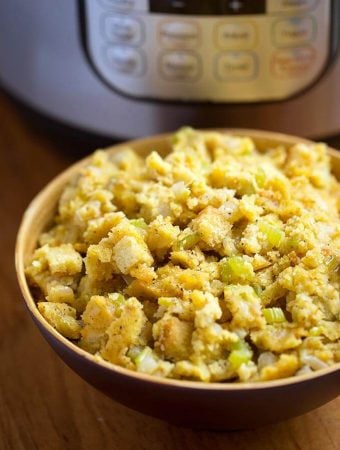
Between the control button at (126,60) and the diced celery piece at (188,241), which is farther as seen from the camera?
the control button at (126,60)

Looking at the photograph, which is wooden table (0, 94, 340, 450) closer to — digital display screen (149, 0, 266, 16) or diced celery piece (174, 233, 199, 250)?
diced celery piece (174, 233, 199, 250)

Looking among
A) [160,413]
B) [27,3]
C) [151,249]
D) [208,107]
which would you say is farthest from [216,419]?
[27,3]

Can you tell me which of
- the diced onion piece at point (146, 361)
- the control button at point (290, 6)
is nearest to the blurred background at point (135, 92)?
the control button at point (290, 6)

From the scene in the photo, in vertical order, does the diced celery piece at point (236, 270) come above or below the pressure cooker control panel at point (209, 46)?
below

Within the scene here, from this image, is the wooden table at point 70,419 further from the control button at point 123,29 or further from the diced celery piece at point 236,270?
the control button at point 123,29

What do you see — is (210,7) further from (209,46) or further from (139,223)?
(139,223)
